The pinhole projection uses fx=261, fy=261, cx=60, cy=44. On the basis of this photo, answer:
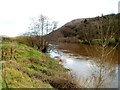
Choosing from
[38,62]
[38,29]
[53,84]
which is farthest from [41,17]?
[53,84]

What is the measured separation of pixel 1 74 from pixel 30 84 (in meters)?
1.10

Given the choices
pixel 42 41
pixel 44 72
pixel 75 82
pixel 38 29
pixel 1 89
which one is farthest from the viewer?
pixel 38 29

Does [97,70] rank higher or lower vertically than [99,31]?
lower

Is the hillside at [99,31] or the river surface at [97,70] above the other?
the hillside at [99,31]

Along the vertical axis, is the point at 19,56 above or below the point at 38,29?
below

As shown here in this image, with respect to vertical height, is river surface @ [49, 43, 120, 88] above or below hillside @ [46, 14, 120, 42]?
below

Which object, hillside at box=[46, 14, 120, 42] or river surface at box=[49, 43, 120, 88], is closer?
river surface at box=[49, 43, 120, 88]

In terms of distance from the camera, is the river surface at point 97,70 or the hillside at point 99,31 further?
the hillside at point 99,31

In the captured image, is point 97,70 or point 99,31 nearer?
point 99,31

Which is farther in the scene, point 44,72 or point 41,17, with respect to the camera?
point 41,17

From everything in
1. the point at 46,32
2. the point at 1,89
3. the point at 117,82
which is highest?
the point at 46,32

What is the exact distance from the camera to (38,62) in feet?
51.4

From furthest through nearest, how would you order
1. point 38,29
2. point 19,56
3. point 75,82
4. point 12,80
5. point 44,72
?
point 38,29 < point 19,56 < point 44,72 < point 75,82 < point 12,80

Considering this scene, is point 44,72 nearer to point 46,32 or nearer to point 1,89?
point 1,89
